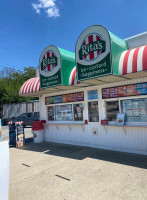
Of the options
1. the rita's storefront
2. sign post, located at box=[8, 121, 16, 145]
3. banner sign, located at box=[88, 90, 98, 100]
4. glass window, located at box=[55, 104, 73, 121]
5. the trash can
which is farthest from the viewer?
the trash can

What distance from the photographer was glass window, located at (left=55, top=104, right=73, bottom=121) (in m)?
8.39

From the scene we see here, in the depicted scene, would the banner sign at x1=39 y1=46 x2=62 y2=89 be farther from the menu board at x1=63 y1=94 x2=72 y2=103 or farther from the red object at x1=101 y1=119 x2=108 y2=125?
the red object at x1=101 y1=119 x2=108 y2=125

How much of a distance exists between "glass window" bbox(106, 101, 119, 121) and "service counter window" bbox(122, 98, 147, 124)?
0.98 ft

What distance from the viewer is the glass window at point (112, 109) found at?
21.7ft

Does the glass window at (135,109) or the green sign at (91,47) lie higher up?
the green sign at (91,47)

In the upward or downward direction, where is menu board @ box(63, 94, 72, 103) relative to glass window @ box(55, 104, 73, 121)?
upward

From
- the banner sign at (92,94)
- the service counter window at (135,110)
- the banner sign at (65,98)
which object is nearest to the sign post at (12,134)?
the banner sign at (65,98)

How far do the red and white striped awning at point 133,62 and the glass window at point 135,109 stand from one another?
1.58m

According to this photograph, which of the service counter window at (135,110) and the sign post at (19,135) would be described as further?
the sign post at (19,135)

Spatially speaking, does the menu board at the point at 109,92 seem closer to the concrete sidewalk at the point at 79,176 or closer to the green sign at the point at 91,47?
the green sign at the point at 91,47

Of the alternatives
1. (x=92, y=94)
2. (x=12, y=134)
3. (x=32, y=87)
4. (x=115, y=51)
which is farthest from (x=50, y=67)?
(x=12, y=134)

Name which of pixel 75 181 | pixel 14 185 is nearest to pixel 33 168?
Answer: pixel 14 185

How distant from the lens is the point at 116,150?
6.52m

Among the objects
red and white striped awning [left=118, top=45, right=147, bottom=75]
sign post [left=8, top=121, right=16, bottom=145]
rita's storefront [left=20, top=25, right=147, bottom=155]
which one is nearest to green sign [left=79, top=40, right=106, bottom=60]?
rita's storefront [left=20, top=25, right=147, bottom=155]
